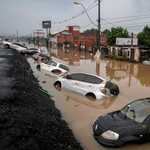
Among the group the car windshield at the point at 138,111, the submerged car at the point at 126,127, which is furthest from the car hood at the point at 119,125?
the car windshield at the point at 138,111

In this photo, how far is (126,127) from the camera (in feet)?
15.6

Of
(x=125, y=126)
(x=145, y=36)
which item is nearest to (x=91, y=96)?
(x=125, y=126)

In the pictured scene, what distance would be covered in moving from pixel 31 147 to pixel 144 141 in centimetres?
325

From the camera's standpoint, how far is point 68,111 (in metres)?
7.48

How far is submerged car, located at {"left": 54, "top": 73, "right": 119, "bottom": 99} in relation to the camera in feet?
28.2

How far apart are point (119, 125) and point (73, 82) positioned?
5.16m

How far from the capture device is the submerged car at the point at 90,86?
859 cm

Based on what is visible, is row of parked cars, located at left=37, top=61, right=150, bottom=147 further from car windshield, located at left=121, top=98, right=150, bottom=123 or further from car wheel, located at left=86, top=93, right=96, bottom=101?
car wheel, located at left=86, top=93, right=96, bottom=101

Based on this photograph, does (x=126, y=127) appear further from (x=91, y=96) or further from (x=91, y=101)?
(x=91, y=96)

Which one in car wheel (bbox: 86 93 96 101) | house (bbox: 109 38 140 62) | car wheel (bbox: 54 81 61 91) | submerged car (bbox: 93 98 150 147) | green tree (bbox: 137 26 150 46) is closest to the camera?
submerged car (bbox: 93 98 150 147)

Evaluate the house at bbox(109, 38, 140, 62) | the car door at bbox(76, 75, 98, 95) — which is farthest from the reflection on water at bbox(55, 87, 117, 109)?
the house at bbox(109, 38, 140, 62)

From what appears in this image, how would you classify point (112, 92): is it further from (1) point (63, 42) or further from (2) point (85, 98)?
(1) point (63, 42)

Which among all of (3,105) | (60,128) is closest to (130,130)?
(60,128)

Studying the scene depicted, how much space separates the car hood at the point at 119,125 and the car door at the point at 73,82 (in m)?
4.17
